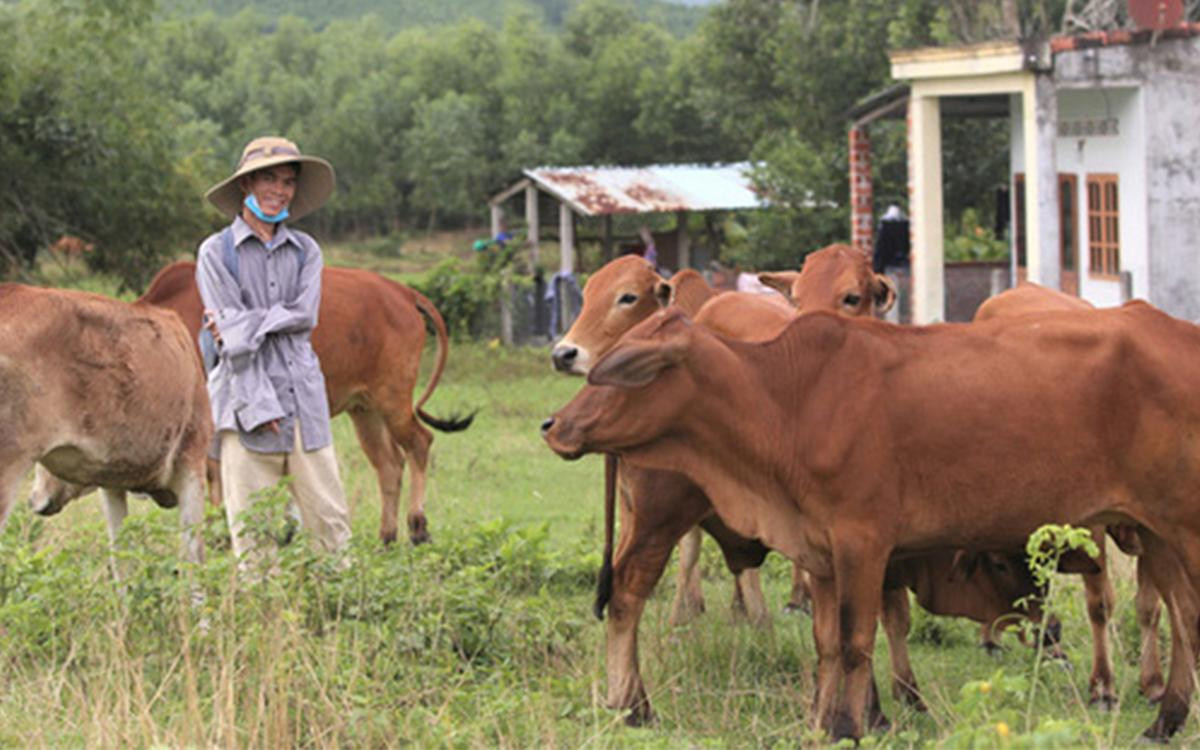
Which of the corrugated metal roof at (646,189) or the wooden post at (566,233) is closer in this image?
the corrugated metal roof at (646,189)

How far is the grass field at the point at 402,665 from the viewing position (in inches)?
217

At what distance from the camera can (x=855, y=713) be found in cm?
582

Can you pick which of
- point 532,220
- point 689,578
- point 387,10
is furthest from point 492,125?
point 387,10

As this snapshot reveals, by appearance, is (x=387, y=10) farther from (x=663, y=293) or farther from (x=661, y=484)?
(x=661, y=484)

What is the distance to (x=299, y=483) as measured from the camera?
7340 mm

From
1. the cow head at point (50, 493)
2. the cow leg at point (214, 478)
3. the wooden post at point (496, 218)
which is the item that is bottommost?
the cow leg at point (214, 478)

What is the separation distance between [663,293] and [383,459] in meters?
4.37

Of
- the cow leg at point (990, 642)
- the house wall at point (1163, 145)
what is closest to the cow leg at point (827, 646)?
the cow leg at point (990, 642)

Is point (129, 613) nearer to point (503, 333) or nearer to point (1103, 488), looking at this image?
point (1103, 488)

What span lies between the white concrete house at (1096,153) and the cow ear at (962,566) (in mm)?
10038

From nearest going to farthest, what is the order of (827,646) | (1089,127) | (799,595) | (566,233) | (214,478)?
(827,646)
(799,595)
(214,478)
(1089,127)
(566,233)

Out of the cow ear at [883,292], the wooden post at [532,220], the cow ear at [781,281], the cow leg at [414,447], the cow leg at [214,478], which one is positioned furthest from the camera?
the wooden post at [532,220]

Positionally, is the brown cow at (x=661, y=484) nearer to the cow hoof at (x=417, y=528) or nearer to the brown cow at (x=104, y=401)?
the brown cow at (x=104, y=401)

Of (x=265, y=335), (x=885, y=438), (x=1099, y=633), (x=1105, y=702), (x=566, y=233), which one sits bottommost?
(x=1105, y=702)
